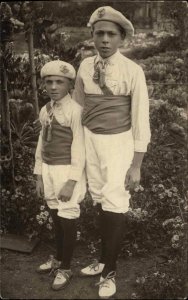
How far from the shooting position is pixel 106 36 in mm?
2717

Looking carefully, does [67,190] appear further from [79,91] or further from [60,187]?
[79,91]

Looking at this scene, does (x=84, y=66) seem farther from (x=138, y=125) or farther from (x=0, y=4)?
(x=0, y=4)

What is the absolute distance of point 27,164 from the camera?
3.61m

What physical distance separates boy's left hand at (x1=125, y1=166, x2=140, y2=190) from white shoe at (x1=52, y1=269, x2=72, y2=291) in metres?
0.67

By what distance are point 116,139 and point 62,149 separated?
0.31m

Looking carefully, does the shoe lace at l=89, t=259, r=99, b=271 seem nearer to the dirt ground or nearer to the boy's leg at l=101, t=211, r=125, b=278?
the dirt ground

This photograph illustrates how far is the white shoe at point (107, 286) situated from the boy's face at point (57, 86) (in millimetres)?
1085

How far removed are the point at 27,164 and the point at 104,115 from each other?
39.6 inches

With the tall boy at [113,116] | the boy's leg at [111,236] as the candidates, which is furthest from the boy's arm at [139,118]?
the boy's leg at [111,236]

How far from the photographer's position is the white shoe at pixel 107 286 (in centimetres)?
296

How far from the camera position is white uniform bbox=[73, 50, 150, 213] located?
277 centimetres

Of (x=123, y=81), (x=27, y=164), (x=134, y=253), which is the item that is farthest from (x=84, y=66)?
(x=134, y=253)

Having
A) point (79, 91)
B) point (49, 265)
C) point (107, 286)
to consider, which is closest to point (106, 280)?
point (107, 286)

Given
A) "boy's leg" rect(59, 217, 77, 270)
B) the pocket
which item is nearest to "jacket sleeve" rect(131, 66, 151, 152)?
the pocket
